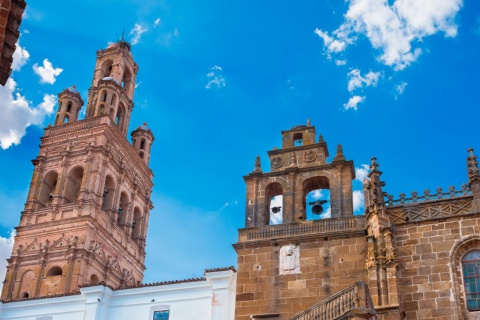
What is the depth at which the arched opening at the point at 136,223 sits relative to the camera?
4792cm

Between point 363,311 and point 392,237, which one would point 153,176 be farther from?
point 363,311

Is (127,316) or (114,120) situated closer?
(127,316)

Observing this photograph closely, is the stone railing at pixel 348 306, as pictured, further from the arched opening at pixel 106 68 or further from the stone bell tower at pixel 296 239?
the arched opening at pixel 106 68

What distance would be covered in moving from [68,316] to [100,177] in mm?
14806

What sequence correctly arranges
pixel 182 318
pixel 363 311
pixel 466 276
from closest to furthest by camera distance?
pixel 363 311
pixel 466 276
pixel 182 318

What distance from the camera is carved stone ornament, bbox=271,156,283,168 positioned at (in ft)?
84.8

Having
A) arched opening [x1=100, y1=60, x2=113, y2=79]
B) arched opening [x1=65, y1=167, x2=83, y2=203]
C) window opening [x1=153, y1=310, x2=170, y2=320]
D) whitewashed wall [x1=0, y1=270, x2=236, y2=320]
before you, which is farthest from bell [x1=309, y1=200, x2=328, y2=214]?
arched opening [x1=100, y1=60, x2=113, y2=79]

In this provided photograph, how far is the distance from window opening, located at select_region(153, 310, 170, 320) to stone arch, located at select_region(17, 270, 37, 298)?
1437cm

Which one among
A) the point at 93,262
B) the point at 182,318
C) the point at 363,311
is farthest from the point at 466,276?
the point at 93,262

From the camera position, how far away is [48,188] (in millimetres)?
45094

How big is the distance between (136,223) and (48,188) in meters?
7.19

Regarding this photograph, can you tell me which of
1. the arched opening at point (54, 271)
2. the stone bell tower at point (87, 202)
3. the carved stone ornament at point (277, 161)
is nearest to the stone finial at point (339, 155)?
the carved stone ornament at point (277, 161)

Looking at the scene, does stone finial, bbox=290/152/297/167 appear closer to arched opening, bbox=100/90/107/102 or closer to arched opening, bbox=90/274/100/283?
arched opening, bbox=90/274/100/283

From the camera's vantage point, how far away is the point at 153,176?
51.5 metres
